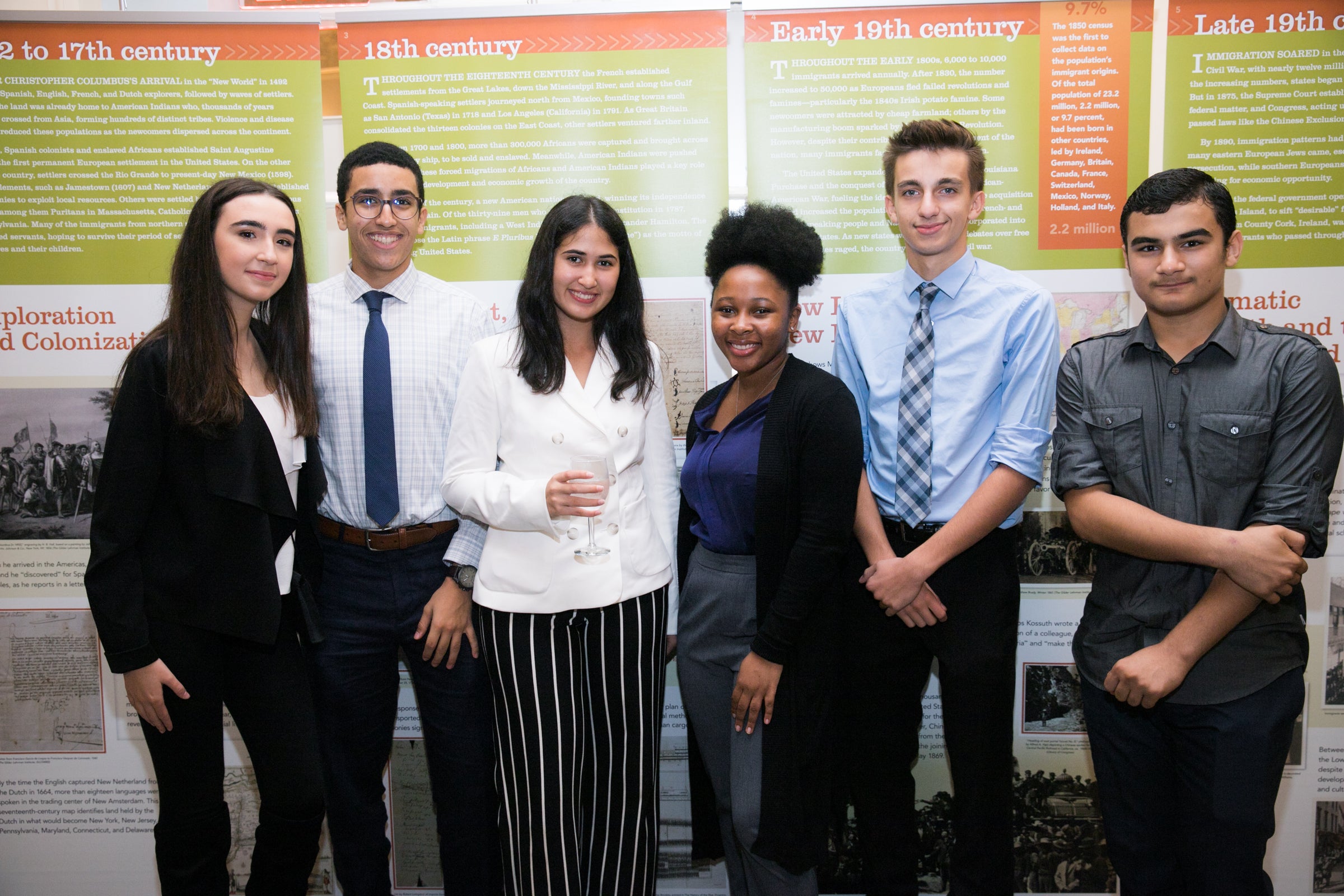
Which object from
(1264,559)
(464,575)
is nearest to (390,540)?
(464,575)

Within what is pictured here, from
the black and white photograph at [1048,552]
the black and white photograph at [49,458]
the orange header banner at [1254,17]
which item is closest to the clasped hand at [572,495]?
the black and white photograph at [1048,552]

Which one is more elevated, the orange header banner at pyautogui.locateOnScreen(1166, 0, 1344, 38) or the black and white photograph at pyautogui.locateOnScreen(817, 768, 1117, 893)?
the orange header banner at pyautogui.locateOnScreen(1166, 0, 1344, 38)

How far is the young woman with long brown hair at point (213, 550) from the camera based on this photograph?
5.90 feet

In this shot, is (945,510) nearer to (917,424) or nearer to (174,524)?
(917,424)

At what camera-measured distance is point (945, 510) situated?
2.14 meters

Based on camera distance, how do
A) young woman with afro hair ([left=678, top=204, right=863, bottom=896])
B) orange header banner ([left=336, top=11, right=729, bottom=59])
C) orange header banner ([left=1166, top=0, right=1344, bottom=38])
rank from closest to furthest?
1. young woman with afro hair ([left=678, top=204, right=863, bottom=896])
2. orange header banner ([left=1166, top=0, right=1344, bottom=38])
3. orange header banner ([left=336, top=11, right=729, bottom=59])

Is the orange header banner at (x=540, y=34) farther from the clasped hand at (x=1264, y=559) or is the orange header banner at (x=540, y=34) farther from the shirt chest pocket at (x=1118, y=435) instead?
the clasped hand at (x=1264, y=559)

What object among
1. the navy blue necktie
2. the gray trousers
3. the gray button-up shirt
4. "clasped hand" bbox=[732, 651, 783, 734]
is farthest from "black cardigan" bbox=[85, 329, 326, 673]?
the gray button-up shirt

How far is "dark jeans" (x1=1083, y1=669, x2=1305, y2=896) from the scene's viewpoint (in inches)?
69.8

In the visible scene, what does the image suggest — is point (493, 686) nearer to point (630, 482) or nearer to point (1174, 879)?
point (630, 482)

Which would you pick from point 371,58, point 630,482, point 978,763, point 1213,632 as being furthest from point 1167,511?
point 371,58

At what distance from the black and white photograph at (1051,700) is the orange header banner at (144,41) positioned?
3472 millimetres

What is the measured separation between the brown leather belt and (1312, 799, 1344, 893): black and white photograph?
321 centimetres

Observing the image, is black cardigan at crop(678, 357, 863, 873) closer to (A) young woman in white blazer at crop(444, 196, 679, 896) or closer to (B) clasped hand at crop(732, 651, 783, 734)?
(B) clasped hand at crop(732, 651, 783, 734)
